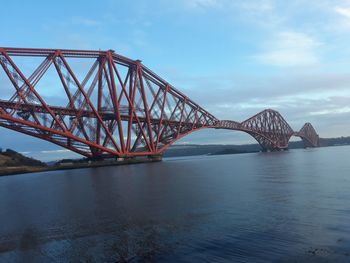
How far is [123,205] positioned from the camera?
2412cm

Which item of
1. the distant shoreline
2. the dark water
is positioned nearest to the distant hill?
the distant shoreline

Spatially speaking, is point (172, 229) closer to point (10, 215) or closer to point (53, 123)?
point (10, 215)

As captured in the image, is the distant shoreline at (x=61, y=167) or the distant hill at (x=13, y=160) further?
the distant hill at (x=13, y=160)

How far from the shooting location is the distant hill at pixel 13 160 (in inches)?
3175

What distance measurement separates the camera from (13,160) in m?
85.2

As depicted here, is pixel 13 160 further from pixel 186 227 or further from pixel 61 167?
pixel 186 227

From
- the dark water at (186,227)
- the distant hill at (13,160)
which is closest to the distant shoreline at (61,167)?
the distant hill at (13,160)

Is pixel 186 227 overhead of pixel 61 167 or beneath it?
beneath

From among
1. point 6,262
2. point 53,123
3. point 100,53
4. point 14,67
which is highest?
point 100,53

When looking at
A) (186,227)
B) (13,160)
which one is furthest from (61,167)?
(186,227)

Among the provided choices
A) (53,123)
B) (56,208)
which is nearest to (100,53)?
(53,123)

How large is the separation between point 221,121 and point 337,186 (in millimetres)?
117799

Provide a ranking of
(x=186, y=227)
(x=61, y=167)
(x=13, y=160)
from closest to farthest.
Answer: (x=186, y=227), (x=61, y=167), (x=13, y=160)

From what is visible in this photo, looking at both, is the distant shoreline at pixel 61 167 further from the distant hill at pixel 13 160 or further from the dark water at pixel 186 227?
the dark water at pixel 186 227
